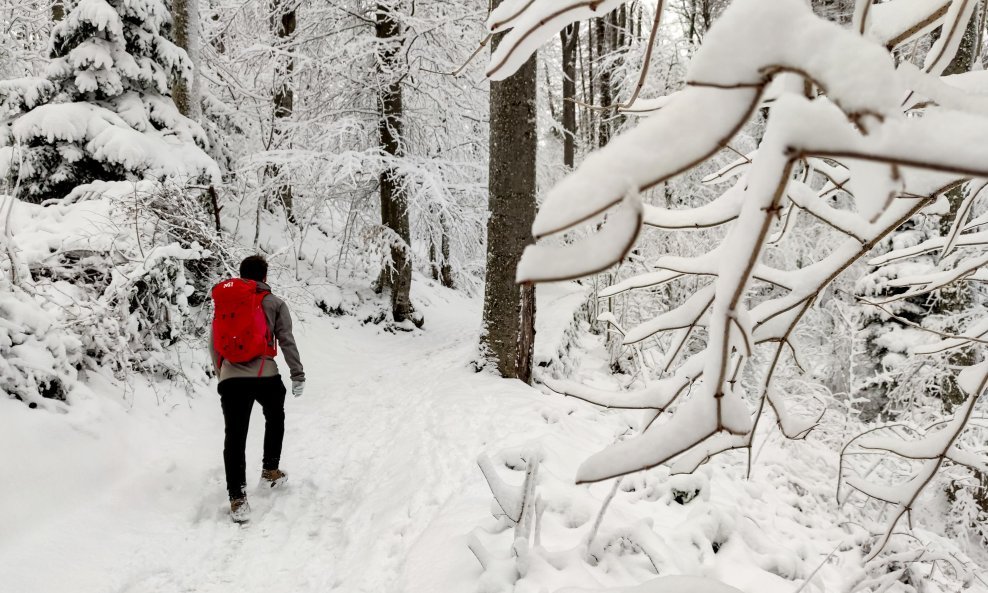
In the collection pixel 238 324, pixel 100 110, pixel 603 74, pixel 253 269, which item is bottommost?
pixel 238 324

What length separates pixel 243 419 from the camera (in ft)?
12.0

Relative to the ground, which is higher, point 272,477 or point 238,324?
point 238,324

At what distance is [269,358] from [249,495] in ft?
3.32

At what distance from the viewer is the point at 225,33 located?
10617 mm

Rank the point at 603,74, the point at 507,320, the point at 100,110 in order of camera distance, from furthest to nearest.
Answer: the point at 603,74 < the point at 100,110 < the point at 507,320

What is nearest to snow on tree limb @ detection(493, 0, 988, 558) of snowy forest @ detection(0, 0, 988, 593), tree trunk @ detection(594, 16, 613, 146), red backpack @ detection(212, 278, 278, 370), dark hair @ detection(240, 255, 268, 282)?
snowy forest @ detection(0, 0, 988, 593)

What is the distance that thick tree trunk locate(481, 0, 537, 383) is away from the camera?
16.5ft

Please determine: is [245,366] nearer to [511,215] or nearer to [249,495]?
[249,495]

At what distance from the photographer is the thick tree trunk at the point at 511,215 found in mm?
5023

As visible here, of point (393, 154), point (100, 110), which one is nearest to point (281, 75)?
point (393, 154)

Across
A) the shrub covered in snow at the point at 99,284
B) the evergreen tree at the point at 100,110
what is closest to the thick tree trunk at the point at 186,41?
the evergreen tree at the point at 100,110

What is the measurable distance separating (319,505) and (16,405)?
2.03 m

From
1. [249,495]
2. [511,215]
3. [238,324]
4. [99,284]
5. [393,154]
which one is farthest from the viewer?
[393,154]

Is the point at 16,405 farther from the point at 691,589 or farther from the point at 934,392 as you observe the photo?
the point at 934,392
